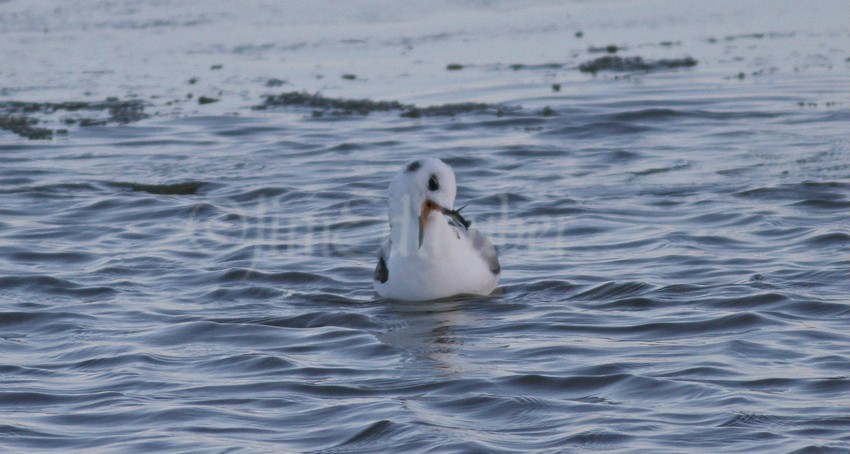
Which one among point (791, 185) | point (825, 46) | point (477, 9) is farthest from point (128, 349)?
point (477, 9)

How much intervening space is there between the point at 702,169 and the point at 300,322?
19.5ft

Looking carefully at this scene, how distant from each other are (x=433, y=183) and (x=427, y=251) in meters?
0.61

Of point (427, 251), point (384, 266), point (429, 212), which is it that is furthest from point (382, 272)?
point (429, 212)

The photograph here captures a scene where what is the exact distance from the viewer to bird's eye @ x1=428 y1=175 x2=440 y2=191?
9961 millimetres

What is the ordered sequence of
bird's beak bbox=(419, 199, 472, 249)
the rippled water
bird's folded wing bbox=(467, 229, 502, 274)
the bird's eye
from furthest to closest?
1. bird's folded wing bbox=(467, 229, 502, 274)
2. bird's beak bbox=(419, 199, 472, 249)
3. the bird's eye
4. the rippled water

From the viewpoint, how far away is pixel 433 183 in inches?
393

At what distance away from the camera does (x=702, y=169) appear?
14672mm

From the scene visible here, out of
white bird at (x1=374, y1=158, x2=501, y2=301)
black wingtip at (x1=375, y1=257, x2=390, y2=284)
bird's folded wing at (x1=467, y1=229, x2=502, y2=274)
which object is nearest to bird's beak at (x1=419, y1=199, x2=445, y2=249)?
white bird at (x1=374, y1=158, x2=501, y2=301)

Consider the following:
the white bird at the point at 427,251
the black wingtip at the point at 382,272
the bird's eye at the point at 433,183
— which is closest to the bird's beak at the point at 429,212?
the white bird at the point at 427,251

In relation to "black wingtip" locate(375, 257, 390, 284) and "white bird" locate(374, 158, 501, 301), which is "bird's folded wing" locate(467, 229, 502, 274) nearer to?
"white bird" locate(374, 158, 501, 301)

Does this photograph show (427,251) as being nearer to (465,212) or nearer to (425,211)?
(425,211)

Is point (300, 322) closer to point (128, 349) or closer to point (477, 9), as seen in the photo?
point (128, 349)

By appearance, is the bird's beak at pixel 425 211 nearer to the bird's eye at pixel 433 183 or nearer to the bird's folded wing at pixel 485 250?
the bird's eye at pixel 433 183

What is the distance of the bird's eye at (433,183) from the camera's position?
9961mm
